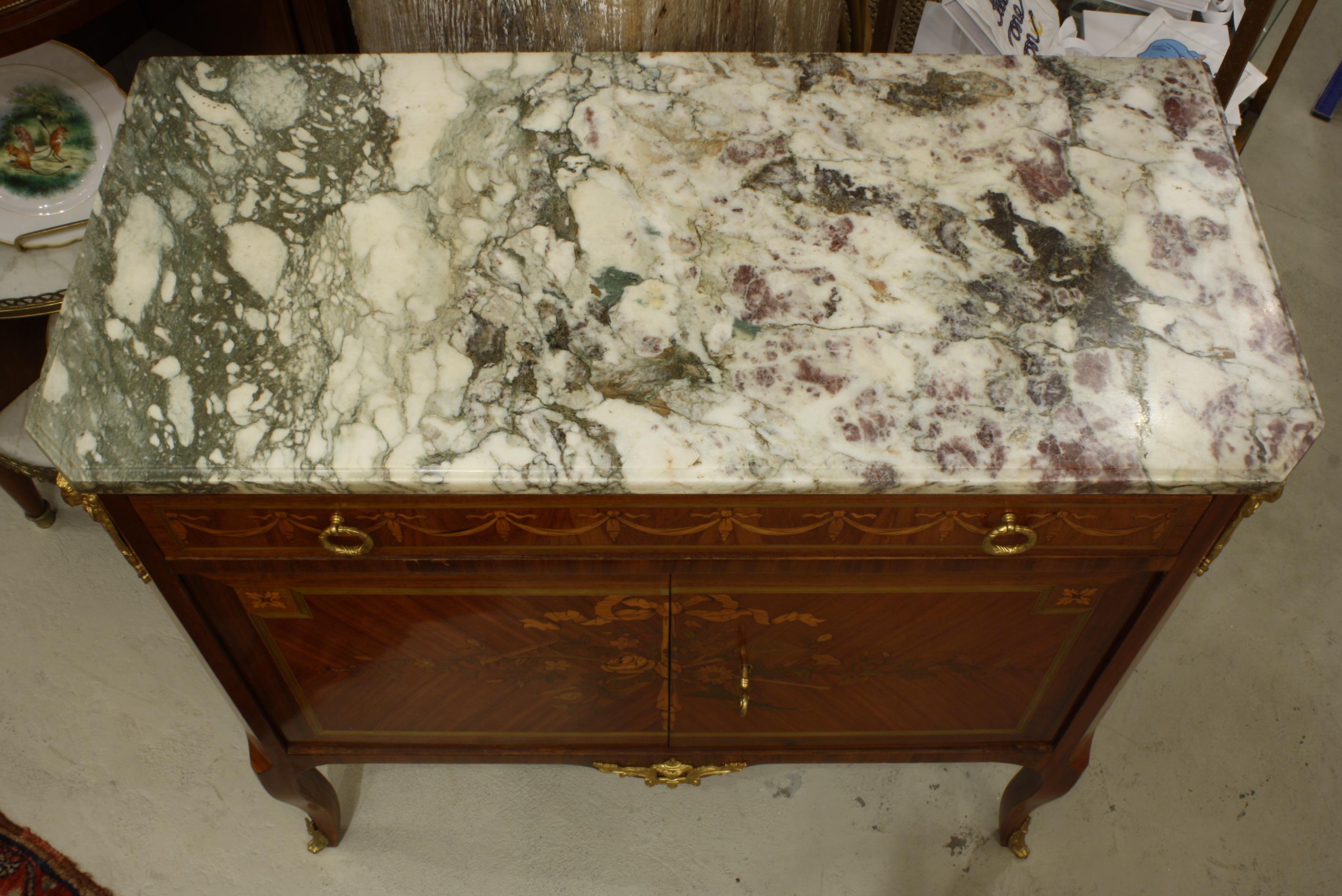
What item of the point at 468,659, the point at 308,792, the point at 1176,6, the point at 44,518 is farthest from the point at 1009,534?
the point at 44,518

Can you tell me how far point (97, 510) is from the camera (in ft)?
2.80

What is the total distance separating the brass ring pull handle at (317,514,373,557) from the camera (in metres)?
0.87

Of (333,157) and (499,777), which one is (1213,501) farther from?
(499,777)

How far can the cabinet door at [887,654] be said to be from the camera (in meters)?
0.98

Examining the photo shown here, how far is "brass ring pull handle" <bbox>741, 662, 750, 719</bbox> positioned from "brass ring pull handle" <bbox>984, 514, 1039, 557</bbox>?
0.30 meters

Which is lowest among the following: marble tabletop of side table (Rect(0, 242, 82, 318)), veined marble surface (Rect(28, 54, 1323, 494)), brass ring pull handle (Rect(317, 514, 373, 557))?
marble tabletop of side table (Rect(0, 242, 82, 318))

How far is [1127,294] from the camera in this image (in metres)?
0.92

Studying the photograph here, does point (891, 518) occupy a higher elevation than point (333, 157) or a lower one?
lower

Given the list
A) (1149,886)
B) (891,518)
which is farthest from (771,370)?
(1149,886)

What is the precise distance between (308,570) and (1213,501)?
810 millimetres

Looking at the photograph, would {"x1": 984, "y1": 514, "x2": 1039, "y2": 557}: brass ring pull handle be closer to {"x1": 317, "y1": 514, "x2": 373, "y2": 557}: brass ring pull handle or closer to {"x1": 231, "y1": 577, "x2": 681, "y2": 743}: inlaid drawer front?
{"x1": 231, "y1": 577, "x2": 681, "y2": 743}: inlaid drawer front

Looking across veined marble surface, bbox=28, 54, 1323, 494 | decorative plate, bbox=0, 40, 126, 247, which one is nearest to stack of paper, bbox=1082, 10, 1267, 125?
veined marble surface, bbox=28, 54, 1323, 494

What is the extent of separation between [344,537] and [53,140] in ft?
3.28

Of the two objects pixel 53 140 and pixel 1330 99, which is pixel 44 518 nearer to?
pixel 53 140
